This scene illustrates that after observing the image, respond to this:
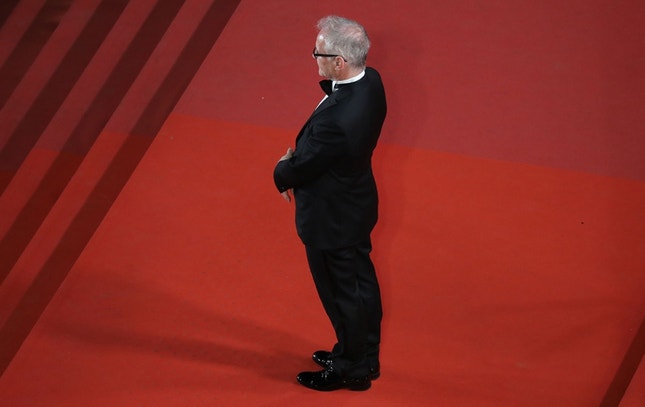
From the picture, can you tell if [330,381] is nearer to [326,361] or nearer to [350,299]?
Answer: [326,361]

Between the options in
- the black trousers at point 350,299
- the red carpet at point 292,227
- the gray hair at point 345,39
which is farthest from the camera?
the red carpet at point 292,227

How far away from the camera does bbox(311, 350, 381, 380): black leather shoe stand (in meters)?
3.23

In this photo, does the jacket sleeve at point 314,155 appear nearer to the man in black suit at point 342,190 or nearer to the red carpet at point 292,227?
the man in black suit at point 342,190

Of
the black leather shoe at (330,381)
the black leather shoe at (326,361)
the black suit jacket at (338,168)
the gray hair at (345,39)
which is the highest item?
the gray hair at (345,39)

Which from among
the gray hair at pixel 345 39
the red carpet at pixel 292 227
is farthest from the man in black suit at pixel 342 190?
the red carpet at pixel 292 227

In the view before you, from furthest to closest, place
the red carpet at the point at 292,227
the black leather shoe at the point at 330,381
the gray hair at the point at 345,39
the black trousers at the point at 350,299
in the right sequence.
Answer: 1. the red carpet at the point at 292,227
2. the black leather shoe at the point at 330,381
3. the black trousers at the point at 350,299
4. the gray hair at the point at 345,39

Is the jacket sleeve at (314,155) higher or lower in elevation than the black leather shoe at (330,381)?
higher

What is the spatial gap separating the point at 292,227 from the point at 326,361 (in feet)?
2.74

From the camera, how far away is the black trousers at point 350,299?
9.82 ft

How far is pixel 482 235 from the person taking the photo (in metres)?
3.86

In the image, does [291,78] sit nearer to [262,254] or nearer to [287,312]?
[262,254]

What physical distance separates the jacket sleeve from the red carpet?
0.81 m

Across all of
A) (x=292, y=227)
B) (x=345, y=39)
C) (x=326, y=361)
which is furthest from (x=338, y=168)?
(x=292, y=227)

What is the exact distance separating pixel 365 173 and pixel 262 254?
3.27 ft
